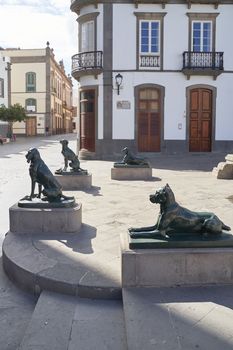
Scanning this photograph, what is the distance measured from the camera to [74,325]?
3.46 meters

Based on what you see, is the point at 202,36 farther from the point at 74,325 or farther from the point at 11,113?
the point at 11,113

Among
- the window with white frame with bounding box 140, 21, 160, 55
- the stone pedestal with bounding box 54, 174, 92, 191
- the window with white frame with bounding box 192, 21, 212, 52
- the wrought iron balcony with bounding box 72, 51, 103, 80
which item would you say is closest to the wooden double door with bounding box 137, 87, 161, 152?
the window with white frame with bounding box 140, 21, 160, 55

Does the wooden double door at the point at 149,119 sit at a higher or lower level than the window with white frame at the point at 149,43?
lower

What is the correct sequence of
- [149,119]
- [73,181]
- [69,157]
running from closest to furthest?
[73,181] → [69,157] → [149,119]

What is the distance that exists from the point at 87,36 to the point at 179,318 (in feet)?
59.0

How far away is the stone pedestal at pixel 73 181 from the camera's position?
31.8 feet

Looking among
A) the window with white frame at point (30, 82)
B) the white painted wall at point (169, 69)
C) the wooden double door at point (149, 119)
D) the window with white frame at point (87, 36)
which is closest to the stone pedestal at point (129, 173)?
the white painted wall at point (169, 69)

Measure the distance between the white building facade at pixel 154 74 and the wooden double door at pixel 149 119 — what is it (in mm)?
45

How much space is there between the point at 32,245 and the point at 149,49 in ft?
51.5

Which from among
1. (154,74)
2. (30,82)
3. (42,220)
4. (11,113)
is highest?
(30,82)

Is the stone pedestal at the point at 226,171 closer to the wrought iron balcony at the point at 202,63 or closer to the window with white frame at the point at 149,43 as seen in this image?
the wrought iron balcony at the point at 202,63

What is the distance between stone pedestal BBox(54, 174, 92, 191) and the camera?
9703 mm

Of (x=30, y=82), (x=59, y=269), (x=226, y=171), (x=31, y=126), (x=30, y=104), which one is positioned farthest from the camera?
(x=30, y=104)

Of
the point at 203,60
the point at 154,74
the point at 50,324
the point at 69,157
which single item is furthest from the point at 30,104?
the point at 50,324
